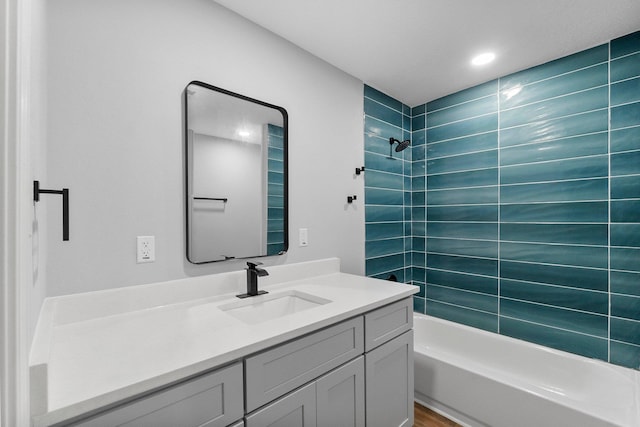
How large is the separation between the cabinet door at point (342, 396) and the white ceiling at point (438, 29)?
1.79 metres

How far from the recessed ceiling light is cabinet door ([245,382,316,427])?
2.28m

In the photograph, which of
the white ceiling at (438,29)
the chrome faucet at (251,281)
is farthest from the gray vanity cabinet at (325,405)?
the white ceiling at (438,29)

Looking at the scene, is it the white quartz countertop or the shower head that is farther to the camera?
the shower head

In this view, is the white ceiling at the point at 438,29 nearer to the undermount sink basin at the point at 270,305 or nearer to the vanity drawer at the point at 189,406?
the undermount sink basin at the point at 270,305

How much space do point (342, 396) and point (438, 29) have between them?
6.67ft

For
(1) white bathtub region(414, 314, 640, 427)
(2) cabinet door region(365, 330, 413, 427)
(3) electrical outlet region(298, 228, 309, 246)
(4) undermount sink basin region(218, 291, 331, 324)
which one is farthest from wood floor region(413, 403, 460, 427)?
(3) electrical outlet region(298, 228, 309, 246)

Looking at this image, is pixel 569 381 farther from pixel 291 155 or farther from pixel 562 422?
pixel 291 155

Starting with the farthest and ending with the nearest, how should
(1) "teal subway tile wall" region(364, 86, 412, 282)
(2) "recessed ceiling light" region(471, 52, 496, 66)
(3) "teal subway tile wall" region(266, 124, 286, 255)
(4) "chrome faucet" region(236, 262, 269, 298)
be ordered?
(1) "teal subway tile wall" region(364, 86, 412, 282), (2) "recessed ceiling light" region(471, 52, 496, 66), (3) "teal subway tile wall" region(266, 124, 286, 255), (4) "chrome faucet" region(236, 262, 269, 298)

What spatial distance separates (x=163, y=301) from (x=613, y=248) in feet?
8.59

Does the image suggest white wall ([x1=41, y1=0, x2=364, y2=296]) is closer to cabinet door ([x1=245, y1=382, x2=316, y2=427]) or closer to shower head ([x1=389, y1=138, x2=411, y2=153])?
cabinet door ([x1=245, y1=382, x2=316, y2=427])

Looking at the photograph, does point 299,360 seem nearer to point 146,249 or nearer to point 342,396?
point 342,396

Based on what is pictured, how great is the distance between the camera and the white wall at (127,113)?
1102mm

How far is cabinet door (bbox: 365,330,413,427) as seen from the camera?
4.62 feet

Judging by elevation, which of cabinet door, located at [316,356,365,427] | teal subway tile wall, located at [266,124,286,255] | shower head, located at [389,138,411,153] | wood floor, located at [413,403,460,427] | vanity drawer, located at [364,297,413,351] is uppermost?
shower head, located at [389,138,411,153]
